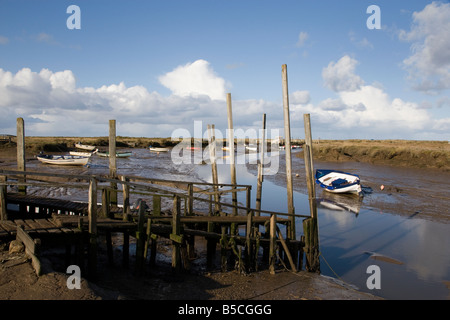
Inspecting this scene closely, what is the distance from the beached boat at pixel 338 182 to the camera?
2538 cm

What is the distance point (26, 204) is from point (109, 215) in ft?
11.0

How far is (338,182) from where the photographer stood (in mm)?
27281

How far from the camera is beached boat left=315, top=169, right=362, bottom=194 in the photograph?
2538 centimetres

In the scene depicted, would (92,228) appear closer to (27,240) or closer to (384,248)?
(27,240)

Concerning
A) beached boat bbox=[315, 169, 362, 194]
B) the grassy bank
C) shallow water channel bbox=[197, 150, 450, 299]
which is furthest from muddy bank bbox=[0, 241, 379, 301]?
the grassy bank

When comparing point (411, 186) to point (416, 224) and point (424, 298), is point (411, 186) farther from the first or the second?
point (424, 298)

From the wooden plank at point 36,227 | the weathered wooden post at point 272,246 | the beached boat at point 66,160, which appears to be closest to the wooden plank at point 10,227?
the wooden plank at point 36,227

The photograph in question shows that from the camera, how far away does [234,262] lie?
10930 millimetres

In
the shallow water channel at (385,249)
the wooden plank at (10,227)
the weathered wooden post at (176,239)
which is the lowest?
the shallow water channel at (385,249)

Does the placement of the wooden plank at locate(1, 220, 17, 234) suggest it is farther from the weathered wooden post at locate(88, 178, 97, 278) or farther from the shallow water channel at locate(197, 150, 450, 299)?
the shallow water channel at locate(197, 150, 450, 299)

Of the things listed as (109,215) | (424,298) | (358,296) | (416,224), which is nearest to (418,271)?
(424,298)

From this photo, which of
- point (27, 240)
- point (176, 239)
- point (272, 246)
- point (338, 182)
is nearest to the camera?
point (27, 240)

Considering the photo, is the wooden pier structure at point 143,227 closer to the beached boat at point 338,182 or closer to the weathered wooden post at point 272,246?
the weathered wooden post at point 272,246

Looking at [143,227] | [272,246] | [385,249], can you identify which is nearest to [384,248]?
[385,249]
